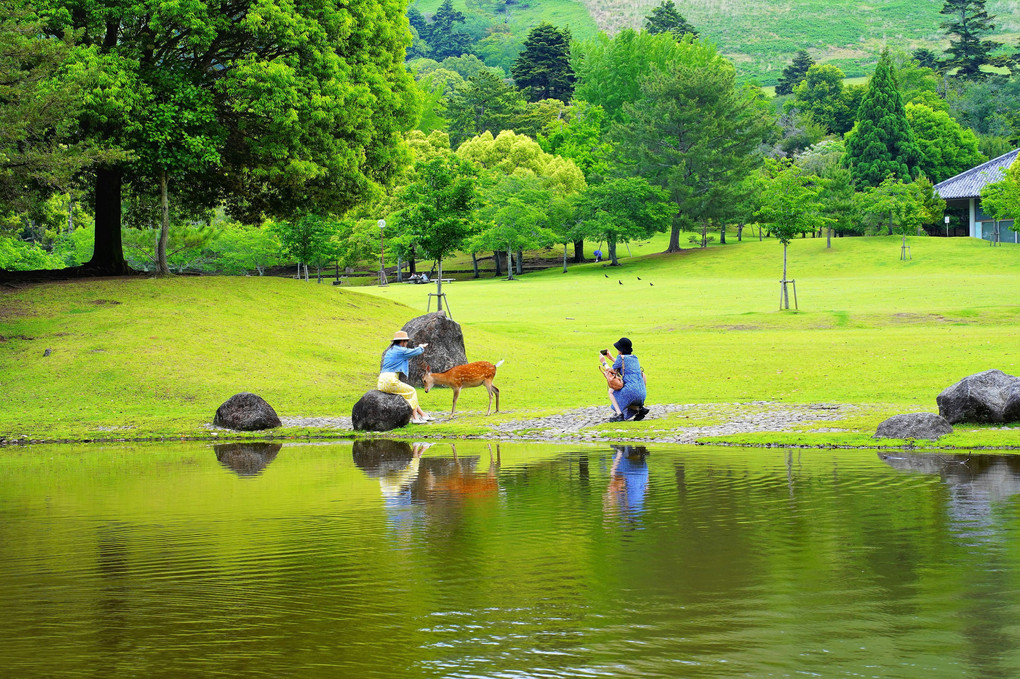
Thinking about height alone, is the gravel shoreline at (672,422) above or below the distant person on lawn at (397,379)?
below

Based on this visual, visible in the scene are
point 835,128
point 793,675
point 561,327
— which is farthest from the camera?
point 835,128

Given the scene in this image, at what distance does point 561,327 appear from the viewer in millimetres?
43344

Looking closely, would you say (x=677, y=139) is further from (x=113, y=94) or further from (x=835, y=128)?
(x=113, y=94)

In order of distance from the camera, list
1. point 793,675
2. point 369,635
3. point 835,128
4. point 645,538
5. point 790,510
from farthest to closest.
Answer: point 835,128 < point 790,510 < point 645,538 < point 369,635 < point 793,675

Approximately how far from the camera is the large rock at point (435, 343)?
91.8ft

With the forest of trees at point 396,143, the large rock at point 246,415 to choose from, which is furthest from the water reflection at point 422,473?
the forest of trees at point 396,143

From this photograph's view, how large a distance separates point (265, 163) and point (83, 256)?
1921 inches

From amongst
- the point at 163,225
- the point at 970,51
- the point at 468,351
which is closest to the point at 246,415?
the point at 468,351

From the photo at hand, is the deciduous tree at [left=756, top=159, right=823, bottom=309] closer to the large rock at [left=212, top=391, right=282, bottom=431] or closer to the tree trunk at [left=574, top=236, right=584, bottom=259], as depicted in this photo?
the large rock at [left=212, top=391, right=282, bottom=431]

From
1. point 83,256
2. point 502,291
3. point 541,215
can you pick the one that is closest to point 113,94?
point 502,291

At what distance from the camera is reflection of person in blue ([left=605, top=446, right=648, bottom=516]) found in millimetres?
13062

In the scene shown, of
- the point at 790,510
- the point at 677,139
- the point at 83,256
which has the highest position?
the point at 677,139

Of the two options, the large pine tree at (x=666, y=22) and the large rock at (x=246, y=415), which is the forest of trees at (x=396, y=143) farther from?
the large rock at (x=246, y=415)

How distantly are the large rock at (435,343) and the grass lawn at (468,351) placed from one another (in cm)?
131
